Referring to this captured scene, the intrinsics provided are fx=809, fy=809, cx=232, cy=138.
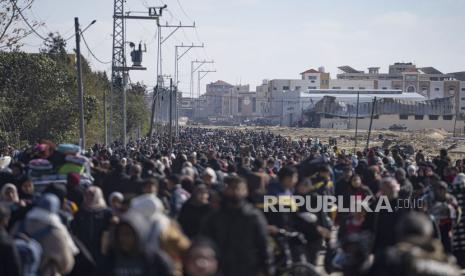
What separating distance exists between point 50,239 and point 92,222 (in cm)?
196

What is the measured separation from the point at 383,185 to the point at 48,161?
18.1 ft

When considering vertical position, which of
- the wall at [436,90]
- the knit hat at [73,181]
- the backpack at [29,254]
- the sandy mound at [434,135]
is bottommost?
the sandy mound at [434,135]

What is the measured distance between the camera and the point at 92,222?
8.75m

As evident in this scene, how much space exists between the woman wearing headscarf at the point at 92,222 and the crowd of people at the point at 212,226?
13 millimetres

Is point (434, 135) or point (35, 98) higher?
point (35, 98)

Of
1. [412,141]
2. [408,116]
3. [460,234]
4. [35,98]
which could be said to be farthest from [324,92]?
[460,234]

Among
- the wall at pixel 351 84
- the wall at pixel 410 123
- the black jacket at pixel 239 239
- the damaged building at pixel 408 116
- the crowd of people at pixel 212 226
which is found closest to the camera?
the crowd of people at pixel 212 226

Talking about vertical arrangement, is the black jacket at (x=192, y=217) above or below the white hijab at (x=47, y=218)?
below

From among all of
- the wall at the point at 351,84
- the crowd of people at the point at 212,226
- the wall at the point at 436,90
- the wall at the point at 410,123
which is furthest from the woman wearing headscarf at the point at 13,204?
the wall at the point at 351,84

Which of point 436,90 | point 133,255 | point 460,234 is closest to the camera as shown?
point 133,255

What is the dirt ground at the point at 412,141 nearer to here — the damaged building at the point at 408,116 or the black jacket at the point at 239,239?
the damaged building at the point at 408,116

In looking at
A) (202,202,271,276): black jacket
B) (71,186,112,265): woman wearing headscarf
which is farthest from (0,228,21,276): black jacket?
(71,186,112,265): woman wearing headscarf

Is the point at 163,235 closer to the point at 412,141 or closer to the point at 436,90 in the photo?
the point at 412,141

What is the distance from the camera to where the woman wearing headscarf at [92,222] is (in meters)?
8.70
